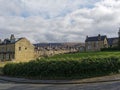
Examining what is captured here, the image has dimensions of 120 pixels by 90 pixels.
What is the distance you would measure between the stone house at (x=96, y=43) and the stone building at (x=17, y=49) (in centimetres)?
3732

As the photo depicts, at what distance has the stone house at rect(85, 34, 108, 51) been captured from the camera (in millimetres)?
117875

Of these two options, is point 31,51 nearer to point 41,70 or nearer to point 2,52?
point 2,52

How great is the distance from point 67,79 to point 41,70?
3.48m

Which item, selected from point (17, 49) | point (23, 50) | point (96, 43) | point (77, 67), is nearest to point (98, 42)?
point (96, 43)

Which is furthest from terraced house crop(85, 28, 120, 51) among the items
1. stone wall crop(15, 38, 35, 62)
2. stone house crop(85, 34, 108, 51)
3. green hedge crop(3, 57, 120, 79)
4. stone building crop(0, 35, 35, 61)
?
green hedge crop(3, 57, 120, 79)

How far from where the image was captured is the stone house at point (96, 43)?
117875mm

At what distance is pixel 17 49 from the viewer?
8619cm

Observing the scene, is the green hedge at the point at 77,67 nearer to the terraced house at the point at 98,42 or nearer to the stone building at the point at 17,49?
the stone building at the point at 17,49

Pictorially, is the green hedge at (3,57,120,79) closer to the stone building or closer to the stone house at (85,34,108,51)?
the stone building

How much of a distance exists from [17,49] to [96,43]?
45225mm

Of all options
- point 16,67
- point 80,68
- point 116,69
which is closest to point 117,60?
point 116,69

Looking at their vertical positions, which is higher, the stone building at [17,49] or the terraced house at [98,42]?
the terraced house at [98,42]

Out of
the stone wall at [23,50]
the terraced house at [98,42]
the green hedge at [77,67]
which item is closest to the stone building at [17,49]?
the stone wall at [23,50]

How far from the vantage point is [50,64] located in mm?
27109
